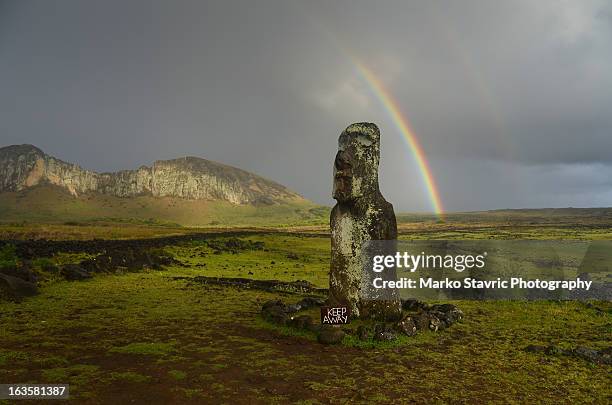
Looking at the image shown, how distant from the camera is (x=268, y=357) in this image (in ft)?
39.8

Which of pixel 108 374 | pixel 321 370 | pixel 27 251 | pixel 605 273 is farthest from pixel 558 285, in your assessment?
pixel 27 251

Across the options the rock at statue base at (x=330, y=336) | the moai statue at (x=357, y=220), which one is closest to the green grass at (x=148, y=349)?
the rock at statue base at (x=330, y=336)

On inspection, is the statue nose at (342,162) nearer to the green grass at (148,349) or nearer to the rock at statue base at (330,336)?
the rock at statue base at (330,336)

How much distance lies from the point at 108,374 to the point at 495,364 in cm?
1005

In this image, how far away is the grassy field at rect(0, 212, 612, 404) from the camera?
963cm

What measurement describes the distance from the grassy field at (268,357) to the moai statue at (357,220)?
9.32ft

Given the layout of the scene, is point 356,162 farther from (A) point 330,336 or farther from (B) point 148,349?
(B) point 148,349

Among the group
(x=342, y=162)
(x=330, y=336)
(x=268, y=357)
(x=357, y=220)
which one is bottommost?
(x=268, y=357)

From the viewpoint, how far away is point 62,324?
49.1ft

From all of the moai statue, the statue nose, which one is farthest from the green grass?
the statue nose

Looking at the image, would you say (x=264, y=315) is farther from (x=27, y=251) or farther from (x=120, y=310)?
(x=27, y=251)

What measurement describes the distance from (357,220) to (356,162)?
2.30 meters

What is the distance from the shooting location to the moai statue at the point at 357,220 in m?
16.6

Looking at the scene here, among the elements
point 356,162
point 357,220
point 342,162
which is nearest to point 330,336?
point 357,220
